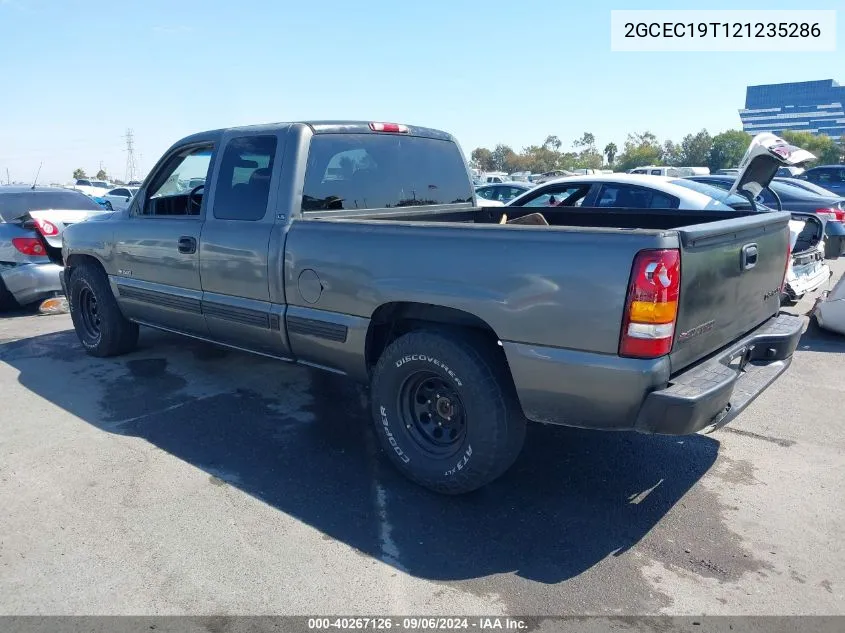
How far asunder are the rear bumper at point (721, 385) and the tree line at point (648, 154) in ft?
160

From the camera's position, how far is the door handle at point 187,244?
4.59 m

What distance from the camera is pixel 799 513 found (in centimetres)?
329

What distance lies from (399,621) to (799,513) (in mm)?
2144

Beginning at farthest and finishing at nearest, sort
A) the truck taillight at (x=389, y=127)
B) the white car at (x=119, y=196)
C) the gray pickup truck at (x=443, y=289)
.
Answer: the white car at (x=119, y=196), the truck taillight at (x=389, y=127), the gray pickup truck at (x=443, y=289)

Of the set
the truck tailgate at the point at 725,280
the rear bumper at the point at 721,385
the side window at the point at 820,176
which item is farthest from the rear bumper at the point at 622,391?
the side window at the point at 820,176

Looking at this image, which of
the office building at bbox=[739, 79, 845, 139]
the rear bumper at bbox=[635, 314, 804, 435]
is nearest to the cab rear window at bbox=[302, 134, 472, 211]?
the rear bumper at bbox=[635, 314, 804, 435]

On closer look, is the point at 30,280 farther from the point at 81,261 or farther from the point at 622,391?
the point at 622,391

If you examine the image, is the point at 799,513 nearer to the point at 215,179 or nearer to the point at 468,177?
the point at 468,177

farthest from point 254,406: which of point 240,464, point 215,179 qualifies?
point 215,179

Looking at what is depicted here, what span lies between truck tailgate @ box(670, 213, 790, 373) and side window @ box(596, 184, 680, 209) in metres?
3.20

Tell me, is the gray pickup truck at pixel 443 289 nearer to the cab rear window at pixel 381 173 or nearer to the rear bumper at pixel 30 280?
the cab rear window at pixel 381 173

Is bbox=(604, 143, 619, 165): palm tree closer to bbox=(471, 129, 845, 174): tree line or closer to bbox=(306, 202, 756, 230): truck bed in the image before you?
bbox=(471, 129, 845, 174): tree line

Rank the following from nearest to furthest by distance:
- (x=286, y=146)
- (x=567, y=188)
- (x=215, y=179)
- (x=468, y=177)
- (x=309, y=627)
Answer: (x=309, y=627) → (x=286, y=146) → (x=215, y=179) → (x=468, y=177) → (x=567, y=188)

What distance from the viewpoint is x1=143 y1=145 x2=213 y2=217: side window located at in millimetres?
4957
